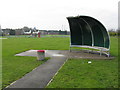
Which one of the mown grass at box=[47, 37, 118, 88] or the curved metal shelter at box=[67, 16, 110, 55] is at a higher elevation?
the curved metal shelter at box=[67, 16, 110, 55]

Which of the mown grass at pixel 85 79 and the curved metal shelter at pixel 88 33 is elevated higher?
the curved metal shelter at pixel 88 33

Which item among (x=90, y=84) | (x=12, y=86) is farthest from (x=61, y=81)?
(x=12, y=86)

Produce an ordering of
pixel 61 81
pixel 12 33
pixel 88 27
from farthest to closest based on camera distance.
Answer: pixel 12 33
pixel 88 27
pixel 61 81

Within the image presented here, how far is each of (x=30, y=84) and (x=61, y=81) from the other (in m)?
1.24

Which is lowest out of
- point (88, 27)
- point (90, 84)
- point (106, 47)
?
point (90, 84)

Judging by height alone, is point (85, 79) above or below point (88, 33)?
below

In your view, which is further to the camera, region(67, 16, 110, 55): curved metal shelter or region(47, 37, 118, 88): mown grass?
region(67, 16, 110, 55): curved metal shelter

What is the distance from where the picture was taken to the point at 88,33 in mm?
15859

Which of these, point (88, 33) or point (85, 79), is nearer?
point (85, 79)

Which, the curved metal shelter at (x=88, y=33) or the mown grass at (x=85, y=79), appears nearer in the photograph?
the mown grass at (x=85, y=79)

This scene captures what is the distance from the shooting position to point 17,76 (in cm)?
712

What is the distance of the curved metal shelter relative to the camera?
13773mm

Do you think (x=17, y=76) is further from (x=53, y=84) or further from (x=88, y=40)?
(x=88, y=40)

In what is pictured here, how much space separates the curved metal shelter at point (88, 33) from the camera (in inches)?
542
